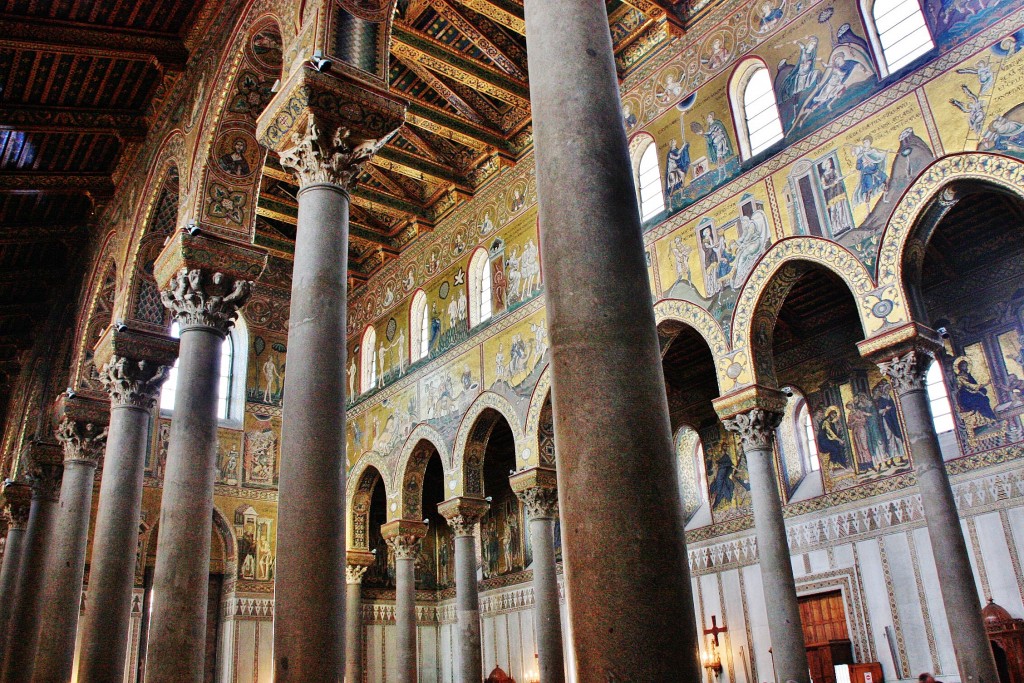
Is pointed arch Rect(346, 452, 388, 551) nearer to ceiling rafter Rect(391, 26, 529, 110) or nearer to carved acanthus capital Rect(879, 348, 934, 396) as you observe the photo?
ceiling rafter Rect(391, 26, 529, 110)

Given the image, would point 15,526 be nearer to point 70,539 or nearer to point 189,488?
point 70,539

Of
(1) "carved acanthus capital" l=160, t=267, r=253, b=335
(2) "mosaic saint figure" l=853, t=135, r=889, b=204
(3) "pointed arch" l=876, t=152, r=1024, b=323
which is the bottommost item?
(1) "carved acanthus capital" l=160, t=267, r=253, b=335

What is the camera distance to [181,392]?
832 centimetres

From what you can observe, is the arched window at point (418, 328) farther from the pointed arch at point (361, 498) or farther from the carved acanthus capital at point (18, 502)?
the carved acanthus capital at point (18, 502)

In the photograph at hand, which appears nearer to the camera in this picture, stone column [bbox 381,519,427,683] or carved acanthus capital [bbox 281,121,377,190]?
carved acanthus capital [bbox 281,121,377,190]

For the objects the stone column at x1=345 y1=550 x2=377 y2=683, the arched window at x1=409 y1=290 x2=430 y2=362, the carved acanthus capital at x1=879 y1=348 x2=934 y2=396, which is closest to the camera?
the carved acanthus capital at x1=879 y1=348 x2=934 y2=396

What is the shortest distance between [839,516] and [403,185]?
10.9 metres

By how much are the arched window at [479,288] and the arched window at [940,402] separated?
25.4 feet

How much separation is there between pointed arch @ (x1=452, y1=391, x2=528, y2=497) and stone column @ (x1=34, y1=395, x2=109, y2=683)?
245 inches

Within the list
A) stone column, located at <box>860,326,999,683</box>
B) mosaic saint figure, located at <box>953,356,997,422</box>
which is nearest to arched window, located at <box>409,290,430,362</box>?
mosaic saint figure, located at <box>953,356,997,422</box>

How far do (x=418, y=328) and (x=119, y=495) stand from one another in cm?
928

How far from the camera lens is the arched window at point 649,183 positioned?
43.6ft

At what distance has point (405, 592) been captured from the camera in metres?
16.3

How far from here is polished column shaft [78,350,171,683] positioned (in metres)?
8.94
